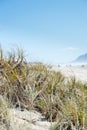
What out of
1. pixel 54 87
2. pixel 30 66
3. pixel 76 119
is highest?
pixel 30 66

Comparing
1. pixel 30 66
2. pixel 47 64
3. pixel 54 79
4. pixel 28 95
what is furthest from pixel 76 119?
pixel 47 64

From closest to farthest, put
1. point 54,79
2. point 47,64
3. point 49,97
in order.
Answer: point 49,97, point 54,79, point 47,64

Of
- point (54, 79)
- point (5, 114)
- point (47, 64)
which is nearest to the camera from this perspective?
point (5, 114)

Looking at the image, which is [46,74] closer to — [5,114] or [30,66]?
[30,66]

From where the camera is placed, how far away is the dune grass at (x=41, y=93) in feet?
14.0

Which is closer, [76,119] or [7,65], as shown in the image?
[76,119]

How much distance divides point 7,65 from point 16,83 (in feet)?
1.33

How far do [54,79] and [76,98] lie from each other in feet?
2.15

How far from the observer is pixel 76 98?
17.2ft

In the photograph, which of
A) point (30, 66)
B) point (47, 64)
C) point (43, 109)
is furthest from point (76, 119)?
point (47, 64)

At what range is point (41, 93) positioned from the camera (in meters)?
5.19

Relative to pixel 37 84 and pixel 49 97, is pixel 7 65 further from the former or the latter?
pixel 49 97

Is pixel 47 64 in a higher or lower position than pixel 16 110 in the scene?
higher

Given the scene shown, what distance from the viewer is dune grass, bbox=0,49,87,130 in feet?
14.0
